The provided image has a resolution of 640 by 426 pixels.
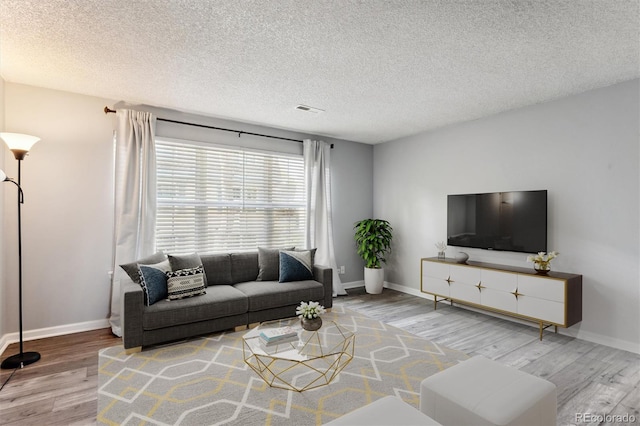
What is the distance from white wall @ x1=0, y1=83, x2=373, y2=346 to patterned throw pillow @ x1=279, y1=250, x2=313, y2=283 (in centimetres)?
206

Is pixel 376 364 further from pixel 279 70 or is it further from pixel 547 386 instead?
pixel 279 70

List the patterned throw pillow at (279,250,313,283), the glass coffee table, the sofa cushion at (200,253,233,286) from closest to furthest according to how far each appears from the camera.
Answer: the glass coffee table < the sofa cushion at (200,253,233,286) < the patterned throw pillow at (279,250,313,283)

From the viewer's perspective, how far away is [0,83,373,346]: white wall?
3.42 m

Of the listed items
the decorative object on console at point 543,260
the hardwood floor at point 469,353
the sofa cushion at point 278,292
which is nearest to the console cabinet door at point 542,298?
the decorative object on console at point 543,260

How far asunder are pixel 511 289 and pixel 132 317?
3994 mm

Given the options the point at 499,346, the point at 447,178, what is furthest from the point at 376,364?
the point at 447,178

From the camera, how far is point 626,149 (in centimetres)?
326

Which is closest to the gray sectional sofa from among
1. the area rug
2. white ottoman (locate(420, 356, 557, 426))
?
the area rug

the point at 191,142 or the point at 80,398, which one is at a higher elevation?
the point at 191,142

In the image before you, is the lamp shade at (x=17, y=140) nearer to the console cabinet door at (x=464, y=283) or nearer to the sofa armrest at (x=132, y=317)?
the sofa armrest at (x=132, y=317)

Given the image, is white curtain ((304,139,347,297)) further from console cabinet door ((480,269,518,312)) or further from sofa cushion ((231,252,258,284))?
console cabinet door ((480,269,518,312))

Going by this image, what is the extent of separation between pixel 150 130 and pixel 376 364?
3.67 meters

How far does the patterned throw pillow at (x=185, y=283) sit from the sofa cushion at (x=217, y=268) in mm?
411

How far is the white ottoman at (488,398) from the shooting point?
1.52 meters
